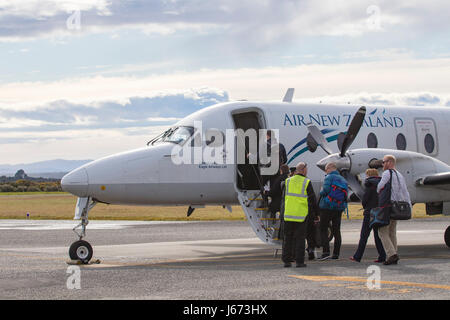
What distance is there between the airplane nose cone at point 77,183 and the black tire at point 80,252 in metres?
1.16

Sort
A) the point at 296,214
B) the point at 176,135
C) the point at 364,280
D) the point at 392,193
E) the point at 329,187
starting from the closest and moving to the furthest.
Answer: the point at 364,280 → the point at 296,214 → the point at 392,193 → the point at 329,187 → the point at 176,135

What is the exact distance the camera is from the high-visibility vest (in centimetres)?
1341

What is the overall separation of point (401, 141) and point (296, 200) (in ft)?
22.8

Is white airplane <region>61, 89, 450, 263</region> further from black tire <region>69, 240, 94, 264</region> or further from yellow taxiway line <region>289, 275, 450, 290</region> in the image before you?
yellow taxiway line <region>289, 275, 450, 290</region>

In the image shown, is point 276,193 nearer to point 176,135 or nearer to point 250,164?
point 250,164

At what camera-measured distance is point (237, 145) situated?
669 inches

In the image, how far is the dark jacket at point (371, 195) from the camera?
46.3 ft

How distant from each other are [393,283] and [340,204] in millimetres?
3881

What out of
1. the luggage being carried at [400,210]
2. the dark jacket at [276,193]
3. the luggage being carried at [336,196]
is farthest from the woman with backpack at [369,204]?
the dark jacket at [276,193]

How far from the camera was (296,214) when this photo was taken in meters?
13.4

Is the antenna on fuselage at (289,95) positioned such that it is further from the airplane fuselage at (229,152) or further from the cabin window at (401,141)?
the cabin window at (401,141)

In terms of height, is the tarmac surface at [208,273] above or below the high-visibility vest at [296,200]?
below

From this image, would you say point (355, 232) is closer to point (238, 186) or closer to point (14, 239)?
point (238, 186)

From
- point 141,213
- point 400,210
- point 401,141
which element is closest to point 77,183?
point 400,210
